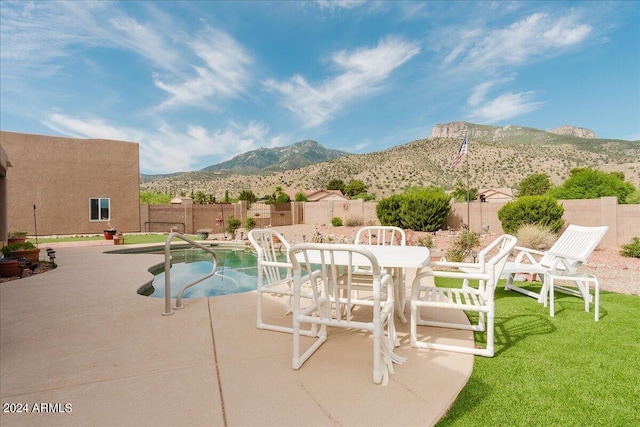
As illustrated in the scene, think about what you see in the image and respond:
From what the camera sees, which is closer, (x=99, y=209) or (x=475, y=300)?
(x=475, y=300)

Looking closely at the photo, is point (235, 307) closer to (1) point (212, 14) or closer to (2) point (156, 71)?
(1) point (212, 14)

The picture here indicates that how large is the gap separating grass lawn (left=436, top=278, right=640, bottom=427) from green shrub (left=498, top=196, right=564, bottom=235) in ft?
30.6

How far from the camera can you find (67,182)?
16.6m

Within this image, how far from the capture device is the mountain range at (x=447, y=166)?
40219 millimetres

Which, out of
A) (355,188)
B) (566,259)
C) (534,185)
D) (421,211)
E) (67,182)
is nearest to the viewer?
(566,259)

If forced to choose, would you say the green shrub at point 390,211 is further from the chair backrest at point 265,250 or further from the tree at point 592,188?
the chair backrest at point 265,250

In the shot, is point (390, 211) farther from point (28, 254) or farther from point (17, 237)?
point (17, 237)

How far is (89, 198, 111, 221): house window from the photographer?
17.3 metres

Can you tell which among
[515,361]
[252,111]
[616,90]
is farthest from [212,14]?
[616,90]

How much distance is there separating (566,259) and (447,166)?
43.5m

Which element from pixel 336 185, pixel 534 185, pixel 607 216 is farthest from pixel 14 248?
pixel 336 185

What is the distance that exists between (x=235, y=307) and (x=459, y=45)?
1760cm

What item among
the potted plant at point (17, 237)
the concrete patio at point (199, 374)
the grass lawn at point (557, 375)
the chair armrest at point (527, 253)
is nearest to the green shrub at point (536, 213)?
the chair armrest at point (527, 253)

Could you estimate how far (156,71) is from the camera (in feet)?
53.2
